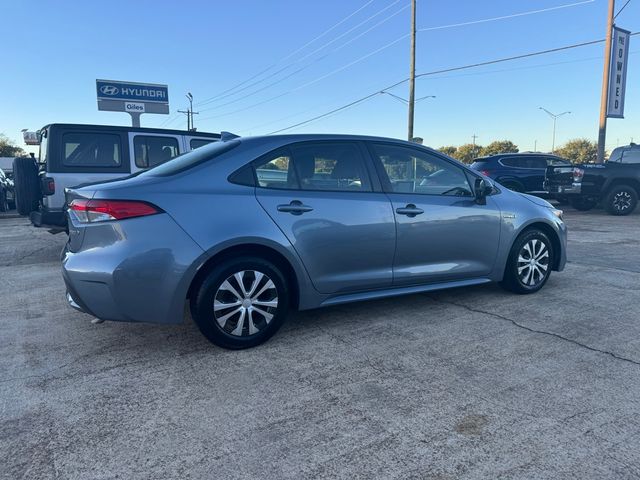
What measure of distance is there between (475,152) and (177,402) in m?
87.1

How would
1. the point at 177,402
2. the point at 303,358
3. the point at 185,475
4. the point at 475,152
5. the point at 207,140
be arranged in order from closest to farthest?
the point at 185,475, the point at 177,402, the point at 303,358, the point at 207,140, the point at 475,152

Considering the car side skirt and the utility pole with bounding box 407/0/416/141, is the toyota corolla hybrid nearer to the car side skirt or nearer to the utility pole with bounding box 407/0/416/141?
the car side skirt

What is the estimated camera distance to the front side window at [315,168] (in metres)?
3.49

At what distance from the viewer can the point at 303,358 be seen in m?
3.23

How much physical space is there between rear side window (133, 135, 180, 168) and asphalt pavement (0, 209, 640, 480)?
3.61 m

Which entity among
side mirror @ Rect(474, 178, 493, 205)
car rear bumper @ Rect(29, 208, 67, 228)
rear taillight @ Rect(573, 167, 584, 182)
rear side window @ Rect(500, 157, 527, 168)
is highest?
rear side window @ Rect(500, 157, 527, 168)

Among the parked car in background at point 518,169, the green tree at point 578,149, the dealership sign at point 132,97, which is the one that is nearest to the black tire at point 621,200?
the parked car in background at point 518,169

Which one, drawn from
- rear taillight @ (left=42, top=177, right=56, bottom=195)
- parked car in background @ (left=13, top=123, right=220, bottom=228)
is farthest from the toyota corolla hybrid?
rear taillight @ (left=42, top=177, right=56, bottom=195)

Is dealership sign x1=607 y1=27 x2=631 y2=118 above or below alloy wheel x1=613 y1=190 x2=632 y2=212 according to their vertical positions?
above

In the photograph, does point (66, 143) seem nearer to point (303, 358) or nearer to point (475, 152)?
point (303, 358)

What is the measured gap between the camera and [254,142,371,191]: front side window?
11.5 feet

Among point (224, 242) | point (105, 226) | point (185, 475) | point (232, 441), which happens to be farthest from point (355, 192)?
point (185, 475)

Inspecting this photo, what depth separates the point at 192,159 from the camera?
11.5 ft

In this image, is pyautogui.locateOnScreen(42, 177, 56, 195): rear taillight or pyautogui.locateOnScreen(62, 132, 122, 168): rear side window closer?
pyautogui.locateOnScreen(42, 177, 56, 195): rear taillight
